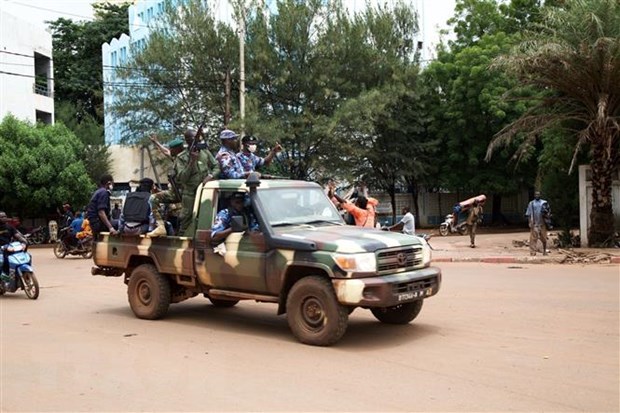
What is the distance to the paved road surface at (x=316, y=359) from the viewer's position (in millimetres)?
5551

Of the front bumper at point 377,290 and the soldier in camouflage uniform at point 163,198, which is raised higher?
the soldier in camouflage uniform at point 163,198

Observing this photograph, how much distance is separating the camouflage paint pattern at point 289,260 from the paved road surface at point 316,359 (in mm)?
637

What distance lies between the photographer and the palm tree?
1734 cm

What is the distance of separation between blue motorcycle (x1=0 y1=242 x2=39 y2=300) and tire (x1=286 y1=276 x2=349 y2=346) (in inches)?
254

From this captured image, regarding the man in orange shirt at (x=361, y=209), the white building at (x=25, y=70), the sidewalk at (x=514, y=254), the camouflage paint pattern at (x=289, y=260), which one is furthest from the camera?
the white building at (x=25, y=70)

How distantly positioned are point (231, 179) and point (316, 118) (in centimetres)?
1897

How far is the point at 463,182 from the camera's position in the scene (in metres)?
33.3

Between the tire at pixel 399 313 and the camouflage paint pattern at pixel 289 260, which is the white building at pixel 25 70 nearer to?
the camouflage paint pattern at pixel 289 260

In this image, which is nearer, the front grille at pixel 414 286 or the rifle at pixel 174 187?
the front grille at pixel 414 286

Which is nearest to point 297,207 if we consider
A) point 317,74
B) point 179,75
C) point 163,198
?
point 163,198

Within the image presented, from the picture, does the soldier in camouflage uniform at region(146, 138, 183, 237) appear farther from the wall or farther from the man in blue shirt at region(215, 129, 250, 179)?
the wall

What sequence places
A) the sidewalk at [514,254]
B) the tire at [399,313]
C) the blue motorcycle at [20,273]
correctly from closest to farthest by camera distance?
the tire at [399,313], the blue motorcycle at [20,273], the sidewalk at [514,254]

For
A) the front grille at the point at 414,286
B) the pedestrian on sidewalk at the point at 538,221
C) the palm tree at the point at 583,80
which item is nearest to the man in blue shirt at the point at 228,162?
the front grille at the point at 414,286

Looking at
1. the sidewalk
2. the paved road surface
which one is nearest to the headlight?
the paved road surface
